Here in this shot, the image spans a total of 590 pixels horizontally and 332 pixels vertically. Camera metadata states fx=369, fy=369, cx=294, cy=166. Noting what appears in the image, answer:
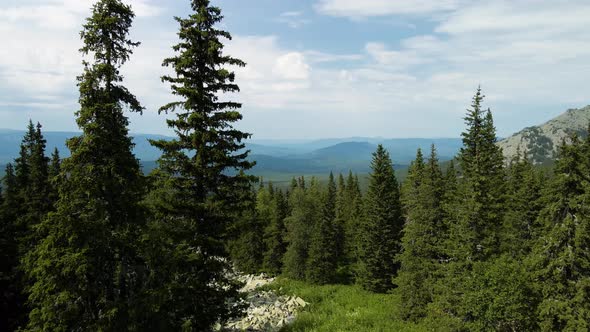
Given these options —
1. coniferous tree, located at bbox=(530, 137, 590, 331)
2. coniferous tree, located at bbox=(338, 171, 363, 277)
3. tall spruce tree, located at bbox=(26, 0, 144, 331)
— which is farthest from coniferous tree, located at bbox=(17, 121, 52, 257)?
coniferous tree, located at bbox=(338, 171, 363, 277)

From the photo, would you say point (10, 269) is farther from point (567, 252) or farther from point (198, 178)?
point (567, 252)

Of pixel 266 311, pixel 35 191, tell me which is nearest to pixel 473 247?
pixel 266 311

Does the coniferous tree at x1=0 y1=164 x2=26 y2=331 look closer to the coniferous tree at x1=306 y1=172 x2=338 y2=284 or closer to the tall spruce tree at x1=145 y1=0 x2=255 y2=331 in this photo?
the tall spruce tree at x1=145 y1=0 x2=255 y2=331

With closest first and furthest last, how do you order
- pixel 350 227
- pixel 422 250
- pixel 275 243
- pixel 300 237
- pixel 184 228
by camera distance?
pixel 184 228
pixel 422 250
pixel 300 237
pixel 275 243
pixel 350 227

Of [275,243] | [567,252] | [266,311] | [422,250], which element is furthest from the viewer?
[275,243]

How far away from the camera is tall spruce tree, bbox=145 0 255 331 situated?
15344 mm

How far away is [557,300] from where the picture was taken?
22719 millimetres

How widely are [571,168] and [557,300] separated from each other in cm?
816

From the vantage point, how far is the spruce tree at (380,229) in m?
43.1

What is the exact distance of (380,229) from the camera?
43469 millimetres

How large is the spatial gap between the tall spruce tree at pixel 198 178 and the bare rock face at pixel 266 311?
7468 millimetres

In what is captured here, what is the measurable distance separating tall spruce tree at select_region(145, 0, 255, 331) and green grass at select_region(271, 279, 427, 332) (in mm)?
13819

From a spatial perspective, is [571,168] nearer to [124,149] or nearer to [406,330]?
[406,330]

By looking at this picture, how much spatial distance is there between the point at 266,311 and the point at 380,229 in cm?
1675
